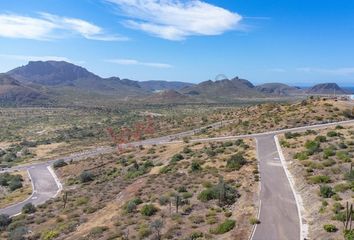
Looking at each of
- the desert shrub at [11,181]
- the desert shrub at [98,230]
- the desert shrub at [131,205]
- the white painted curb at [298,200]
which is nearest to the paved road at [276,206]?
the white painted curb at [298,200]

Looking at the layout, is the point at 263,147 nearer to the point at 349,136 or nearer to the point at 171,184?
the point at 349,136

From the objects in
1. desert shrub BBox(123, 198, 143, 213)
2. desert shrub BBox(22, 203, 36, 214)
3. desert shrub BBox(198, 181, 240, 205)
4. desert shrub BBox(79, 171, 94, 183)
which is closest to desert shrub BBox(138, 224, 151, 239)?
desert shrub BBox(123, 198, 143, 213)

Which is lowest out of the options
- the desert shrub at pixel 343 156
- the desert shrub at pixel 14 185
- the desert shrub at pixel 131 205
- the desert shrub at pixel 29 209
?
the desert shrub at pixel 14 185

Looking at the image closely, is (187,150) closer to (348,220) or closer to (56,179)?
(56,179)

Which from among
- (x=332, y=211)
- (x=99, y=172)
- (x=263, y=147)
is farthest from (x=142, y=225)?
(x=99, y=172)

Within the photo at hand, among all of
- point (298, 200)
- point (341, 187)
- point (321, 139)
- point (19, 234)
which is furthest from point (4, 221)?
point (321, 139)

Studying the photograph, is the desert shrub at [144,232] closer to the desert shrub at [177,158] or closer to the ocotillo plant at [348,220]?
the ocotillo plant at [348,220]

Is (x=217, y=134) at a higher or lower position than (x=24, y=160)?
higher
